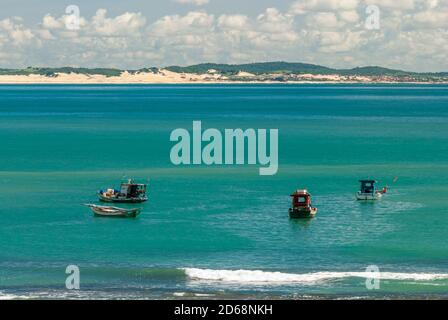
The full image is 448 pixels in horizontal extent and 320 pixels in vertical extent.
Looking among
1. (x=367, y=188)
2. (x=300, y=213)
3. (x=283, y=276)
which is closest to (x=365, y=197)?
(x=367, y=188)

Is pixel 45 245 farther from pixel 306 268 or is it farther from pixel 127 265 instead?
pixel 306 268

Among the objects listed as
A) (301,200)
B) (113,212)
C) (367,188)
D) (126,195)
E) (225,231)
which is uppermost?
(367,188)

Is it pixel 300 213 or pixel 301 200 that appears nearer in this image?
pixel 300 213

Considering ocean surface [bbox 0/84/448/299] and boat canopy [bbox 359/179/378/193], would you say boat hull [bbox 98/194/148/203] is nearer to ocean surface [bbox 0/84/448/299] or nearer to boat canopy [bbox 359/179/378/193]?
ocean surface [bbox 0/84/448/299]

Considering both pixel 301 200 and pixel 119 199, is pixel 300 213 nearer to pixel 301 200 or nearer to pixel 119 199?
pixel 301 200

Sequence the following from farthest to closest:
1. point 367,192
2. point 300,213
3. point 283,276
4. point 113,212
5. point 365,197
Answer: point 367,192 < point 365,197 < point 113,212 < point 300,213 < point 283,276
